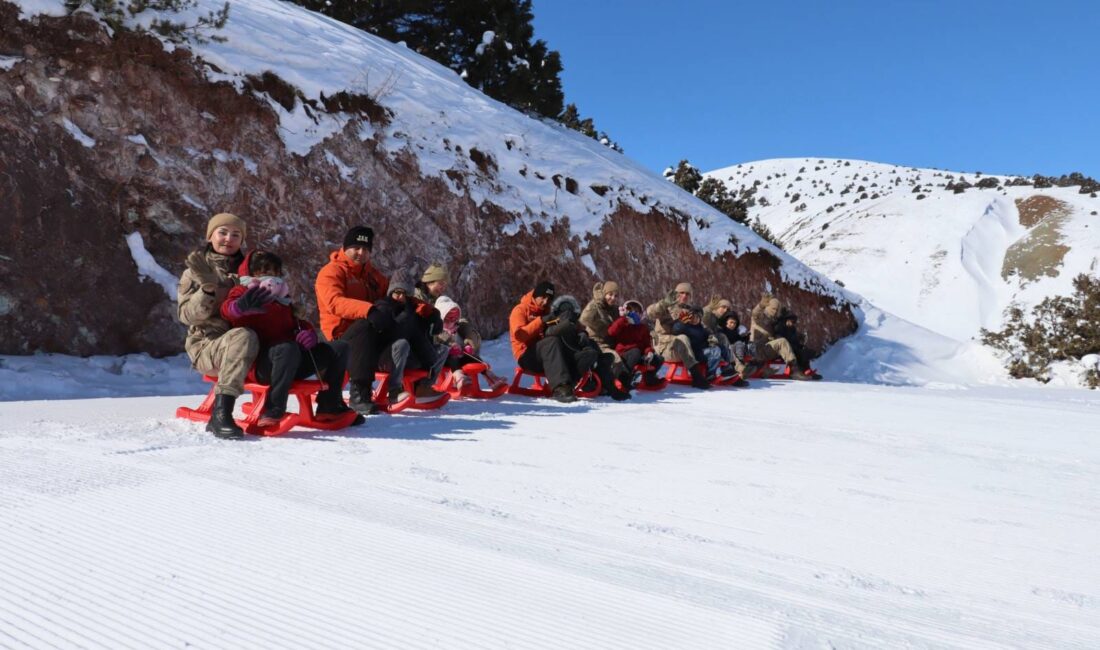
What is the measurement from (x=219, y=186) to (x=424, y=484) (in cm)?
637

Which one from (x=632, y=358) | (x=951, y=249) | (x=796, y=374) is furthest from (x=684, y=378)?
(x=951, y=249)

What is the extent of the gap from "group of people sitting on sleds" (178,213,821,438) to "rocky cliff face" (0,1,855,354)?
2.34 metres

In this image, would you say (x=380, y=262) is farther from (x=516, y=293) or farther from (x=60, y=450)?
(x=60, y=450)

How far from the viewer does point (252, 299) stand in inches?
146

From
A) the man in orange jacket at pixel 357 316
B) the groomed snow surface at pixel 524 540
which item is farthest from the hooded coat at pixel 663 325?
the groomed snow surface at pixel 524 540

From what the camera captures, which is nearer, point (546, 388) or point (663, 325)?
point (546, 388)

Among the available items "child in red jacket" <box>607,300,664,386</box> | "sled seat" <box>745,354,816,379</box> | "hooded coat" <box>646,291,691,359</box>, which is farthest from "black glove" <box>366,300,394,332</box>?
"sled seat" <box>745,354,816,379</box>

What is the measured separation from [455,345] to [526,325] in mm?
844

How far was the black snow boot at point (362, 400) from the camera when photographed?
491 cm

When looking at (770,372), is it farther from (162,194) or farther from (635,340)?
(162,194)

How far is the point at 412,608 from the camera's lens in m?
1.73

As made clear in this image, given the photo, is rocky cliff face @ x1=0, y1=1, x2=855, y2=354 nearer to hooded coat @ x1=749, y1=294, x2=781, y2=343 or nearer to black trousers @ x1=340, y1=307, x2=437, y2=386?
hooded coat @ x1=749, y1=294, x2=781, y2=343

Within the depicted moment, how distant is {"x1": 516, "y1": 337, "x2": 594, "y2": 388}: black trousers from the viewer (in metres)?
6.38

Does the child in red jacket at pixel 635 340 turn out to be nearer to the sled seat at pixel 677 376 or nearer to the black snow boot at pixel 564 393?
the sled seat at pixel 677 376
